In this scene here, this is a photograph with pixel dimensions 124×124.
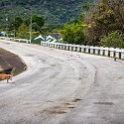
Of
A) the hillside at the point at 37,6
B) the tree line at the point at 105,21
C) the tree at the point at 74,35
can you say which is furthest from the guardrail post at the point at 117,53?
the hillside at the point at 37,6

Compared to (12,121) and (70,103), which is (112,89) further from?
(12,121)

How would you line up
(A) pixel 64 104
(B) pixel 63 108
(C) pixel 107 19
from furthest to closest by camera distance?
(C) pixel 107 19 < (A) pixel 64 104 < (B) pixel 63 108

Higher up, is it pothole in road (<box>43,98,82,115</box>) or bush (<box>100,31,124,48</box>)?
pothole in road (<box>43,98,82,115</box>)

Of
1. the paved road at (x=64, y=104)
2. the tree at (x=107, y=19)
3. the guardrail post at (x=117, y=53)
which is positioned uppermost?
the tree at (x=107, y=19)

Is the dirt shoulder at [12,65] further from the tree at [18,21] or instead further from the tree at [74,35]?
the tree at [18,21]

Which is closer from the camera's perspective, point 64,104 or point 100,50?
point 64,104

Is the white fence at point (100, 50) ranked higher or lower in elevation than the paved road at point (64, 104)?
lower

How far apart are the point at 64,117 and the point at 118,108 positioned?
7.03ft

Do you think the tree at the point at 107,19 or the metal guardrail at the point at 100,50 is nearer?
the metal guardrail at the point at 100,50

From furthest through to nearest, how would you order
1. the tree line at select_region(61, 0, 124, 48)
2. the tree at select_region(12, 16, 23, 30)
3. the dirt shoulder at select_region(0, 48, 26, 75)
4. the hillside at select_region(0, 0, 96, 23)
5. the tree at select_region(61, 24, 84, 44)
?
the tree at select_region(12, 16, 23, 30) < the hillside at select_region(0, 0, 96, 23) < the tree at select_region(61, 24, 84, 44) < the tree line at select_region(61, 0, 124, 48) < the dirt shoulder at select_region(0, 48, 26, 75)

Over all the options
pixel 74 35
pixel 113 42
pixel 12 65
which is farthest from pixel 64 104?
pixel 74 35

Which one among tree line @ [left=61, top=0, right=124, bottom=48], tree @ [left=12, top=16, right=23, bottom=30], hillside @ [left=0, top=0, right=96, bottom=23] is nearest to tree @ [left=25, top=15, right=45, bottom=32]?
hillside @ [left=0, top=0, right=96, bottom=23]

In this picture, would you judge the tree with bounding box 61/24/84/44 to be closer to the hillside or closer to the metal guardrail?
the metal guardrail

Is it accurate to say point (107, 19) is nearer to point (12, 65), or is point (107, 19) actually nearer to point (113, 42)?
point (113, 42)
